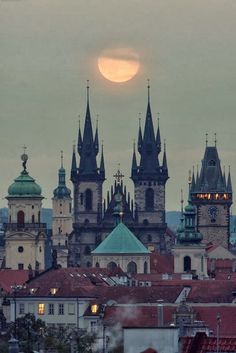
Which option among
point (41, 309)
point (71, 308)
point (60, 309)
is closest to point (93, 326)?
point (71, 308)

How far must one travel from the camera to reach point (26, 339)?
10475 cm

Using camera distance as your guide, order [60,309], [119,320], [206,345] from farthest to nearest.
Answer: [60,309] < [119,320] < [206,345]

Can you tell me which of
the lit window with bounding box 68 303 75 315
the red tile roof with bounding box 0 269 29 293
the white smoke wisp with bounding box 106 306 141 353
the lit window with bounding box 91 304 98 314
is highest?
the red tile roof with bounding box 0 269 29 293

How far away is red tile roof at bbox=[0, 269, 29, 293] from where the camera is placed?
557ft

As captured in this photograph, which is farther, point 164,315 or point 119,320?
Result: point 119,320

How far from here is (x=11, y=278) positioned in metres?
176

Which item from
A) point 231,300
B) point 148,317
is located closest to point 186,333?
point 148,317

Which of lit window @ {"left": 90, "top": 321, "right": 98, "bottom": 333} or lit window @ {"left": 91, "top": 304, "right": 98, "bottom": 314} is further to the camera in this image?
lit window @ {"left": 91, "top": 304, "right": 98, "bottom": 314}

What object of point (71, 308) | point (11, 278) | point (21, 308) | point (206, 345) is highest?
point (11, 278)

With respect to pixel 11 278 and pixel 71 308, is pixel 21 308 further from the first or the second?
pixel 11 278

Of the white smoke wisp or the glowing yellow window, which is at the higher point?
the glowing yellow window

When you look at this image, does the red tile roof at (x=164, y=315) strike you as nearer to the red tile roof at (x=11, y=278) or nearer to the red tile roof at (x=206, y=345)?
the red tile roof at (x=11, y=278)

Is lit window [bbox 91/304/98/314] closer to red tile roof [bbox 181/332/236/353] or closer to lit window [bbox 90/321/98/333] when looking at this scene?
lit window [bbox 90/321/98/333]

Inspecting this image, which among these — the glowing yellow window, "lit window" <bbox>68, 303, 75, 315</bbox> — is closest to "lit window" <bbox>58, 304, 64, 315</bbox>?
"lit window" <bbox>68, 303, 75, 315</bbox>
